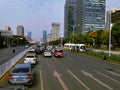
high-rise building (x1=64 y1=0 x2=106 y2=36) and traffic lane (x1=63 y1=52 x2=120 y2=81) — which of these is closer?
traffic lane (x1=63 y1=52 x2=120 y2=81)

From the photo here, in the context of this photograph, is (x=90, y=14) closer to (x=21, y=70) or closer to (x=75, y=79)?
(x=75, y=79)

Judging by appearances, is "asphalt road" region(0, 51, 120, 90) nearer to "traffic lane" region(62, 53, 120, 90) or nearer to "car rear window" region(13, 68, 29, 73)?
"traffic lane" region(62, 53, 120, 90)

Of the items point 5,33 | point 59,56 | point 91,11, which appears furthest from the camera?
point 5,33

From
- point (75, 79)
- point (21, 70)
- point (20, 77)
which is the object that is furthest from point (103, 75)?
point (20, 77)

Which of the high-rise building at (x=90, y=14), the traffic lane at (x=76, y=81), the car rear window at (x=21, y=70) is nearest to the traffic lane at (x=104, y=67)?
the traffic lane at (x=76, y=81)

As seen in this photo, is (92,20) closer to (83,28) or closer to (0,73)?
(83,28)

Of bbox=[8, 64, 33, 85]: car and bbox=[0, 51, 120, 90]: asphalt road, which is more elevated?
bbox=[8, 64, 33, 85]: car

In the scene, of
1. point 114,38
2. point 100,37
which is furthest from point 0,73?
point 100,37

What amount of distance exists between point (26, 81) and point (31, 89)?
657mm

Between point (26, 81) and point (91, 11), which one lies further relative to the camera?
point (91, 11)

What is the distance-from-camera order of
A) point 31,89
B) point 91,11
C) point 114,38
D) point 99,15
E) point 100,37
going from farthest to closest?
1. point 99,15
2. point 91,11
3. point 100,37
4. point 114,38
5. point 31,89

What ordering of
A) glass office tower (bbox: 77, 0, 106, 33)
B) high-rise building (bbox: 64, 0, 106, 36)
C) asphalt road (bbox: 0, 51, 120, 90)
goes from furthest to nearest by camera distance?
high-rise building (bbox: 64, 0, 106, 36) → glass office tower (bbox: 77, 0, 106, 33) → asphalt road (bbox: 0, 51, 120, 90)

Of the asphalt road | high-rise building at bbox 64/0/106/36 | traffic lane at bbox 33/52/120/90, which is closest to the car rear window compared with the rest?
the asphalt road

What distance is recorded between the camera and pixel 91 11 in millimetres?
132000
